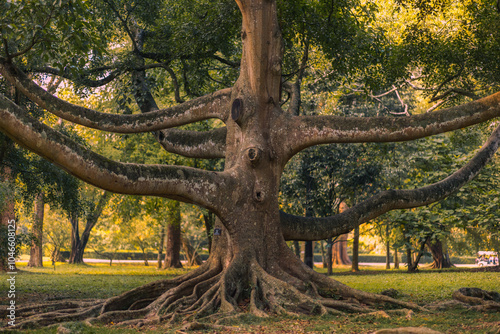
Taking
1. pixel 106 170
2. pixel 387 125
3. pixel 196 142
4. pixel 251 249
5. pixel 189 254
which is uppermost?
pixel 196 142

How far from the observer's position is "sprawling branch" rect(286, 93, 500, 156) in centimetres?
846

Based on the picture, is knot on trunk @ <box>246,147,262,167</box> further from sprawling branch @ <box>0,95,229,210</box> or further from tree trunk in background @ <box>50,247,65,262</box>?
tree trunk in background @ <box>50,247,65,262</box>

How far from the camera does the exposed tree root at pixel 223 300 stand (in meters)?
7.52

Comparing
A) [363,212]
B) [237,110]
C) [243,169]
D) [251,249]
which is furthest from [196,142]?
[363,212]

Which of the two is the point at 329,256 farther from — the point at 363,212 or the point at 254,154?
the point at 254,154

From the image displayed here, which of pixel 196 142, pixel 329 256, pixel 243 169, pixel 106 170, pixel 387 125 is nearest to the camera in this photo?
pixel 106 170

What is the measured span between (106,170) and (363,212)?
562 centimetres

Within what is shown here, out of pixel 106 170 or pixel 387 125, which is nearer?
pixel 106 170

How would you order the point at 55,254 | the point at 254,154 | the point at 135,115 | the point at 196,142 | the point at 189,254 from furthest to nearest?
the point at 55,254, the point at 189,254, the point at 196,142, the point at 135,115, the point at 254,154

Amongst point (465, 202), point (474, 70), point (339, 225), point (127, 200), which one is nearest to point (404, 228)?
point (465, 202)

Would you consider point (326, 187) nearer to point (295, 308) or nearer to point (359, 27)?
point (359, 27)

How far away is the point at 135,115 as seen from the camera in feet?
33.3

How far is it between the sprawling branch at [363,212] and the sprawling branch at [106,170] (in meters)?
2.22

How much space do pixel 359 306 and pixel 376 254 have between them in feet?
150
